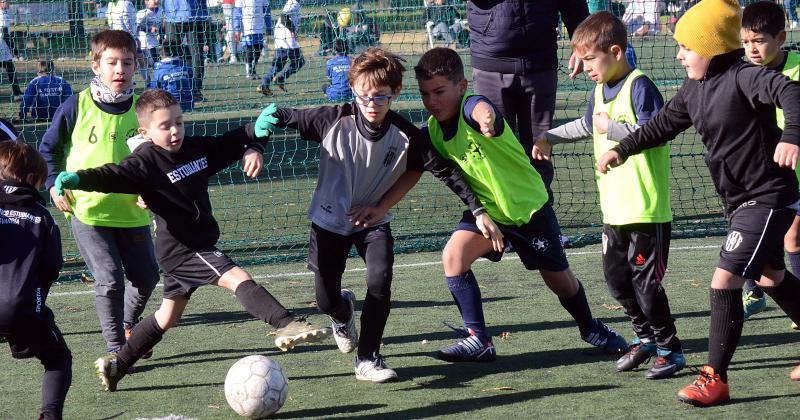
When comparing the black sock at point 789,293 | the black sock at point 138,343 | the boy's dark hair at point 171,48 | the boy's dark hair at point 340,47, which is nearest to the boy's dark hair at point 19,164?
the black sock at point 138,343

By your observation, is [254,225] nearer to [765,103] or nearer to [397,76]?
[397,76]

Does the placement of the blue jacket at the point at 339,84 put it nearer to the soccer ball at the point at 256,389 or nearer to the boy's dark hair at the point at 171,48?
the boy's dark hair at the point at 171,48

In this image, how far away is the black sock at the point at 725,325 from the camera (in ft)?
14.4

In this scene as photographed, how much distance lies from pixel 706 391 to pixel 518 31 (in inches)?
154

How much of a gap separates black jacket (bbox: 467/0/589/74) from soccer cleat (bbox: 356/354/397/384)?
3.33 metres

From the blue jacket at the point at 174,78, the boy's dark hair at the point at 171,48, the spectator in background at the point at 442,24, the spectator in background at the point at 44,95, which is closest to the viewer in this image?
the spectator in background at the point at 44,95

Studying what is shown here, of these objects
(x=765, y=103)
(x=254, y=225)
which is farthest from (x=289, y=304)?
(x=765, y=103)

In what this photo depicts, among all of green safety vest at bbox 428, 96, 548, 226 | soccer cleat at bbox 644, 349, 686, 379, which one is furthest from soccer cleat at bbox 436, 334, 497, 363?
soccer cleat at bbox 644, 349, 686, 379

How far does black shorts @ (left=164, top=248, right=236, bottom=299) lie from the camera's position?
4.80 metres

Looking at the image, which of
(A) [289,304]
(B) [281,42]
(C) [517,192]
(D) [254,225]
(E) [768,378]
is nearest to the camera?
(E) [768,378]

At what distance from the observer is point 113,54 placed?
551 cm

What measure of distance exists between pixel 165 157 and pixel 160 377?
1.16m

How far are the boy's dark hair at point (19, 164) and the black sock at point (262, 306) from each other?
99 centimetres

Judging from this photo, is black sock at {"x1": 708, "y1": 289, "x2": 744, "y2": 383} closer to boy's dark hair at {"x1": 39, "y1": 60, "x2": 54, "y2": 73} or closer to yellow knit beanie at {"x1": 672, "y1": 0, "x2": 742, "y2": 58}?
yellow knit beanie at {"x1": 672, "y1": 0, "x2": 742, "y2": 58}
